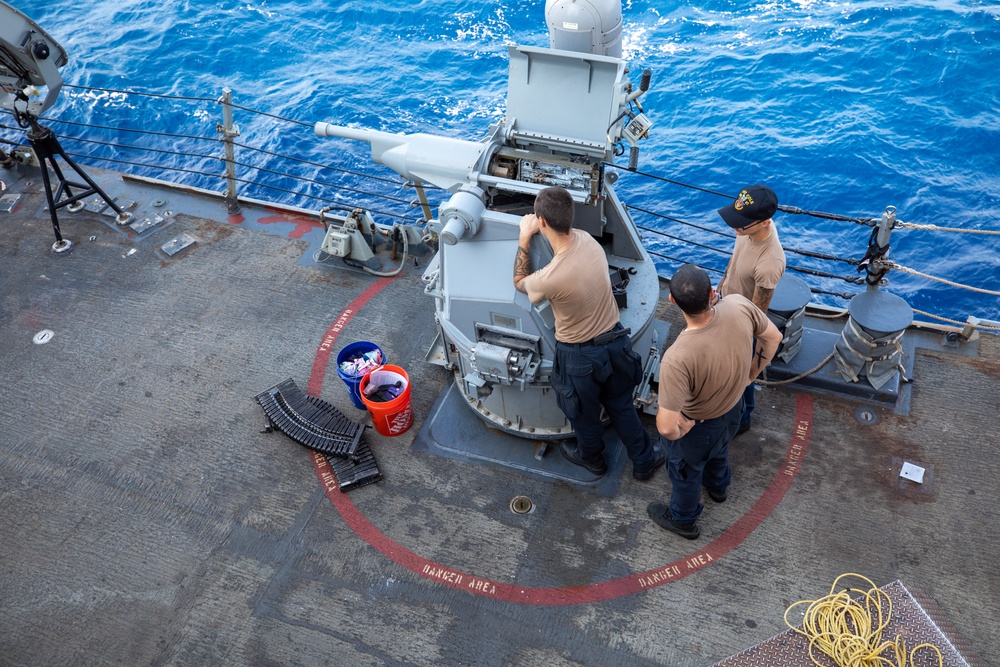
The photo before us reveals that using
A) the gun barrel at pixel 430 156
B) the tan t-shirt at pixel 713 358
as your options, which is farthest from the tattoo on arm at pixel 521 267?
the tan t-shirt at pixel 713 358

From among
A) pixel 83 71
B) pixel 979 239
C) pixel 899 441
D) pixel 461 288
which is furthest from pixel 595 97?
pixel 83 71

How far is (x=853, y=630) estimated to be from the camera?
498cm

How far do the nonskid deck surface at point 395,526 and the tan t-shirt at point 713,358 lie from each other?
5.53 ft

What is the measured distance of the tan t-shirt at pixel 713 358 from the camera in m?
4.29

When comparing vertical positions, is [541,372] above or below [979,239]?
above

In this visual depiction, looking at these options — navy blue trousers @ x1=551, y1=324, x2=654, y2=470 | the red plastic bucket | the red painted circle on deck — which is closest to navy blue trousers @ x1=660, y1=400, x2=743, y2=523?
the red painted circle on deck

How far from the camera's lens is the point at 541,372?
230 inches

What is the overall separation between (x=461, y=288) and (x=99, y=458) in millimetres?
3627

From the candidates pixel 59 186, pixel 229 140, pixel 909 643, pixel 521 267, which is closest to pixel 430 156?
pixel 521 267

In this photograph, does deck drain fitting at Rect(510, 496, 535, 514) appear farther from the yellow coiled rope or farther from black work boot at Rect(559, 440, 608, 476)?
the yellow coiled rope

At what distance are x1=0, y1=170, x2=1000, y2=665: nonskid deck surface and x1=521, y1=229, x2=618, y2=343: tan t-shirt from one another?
1555 millimetres

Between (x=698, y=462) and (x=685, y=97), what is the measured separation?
12496 millimetres

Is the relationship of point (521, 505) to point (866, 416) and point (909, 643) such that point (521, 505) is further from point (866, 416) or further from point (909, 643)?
point (866, 416)

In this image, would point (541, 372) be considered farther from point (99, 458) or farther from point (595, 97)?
point (99, 458)
